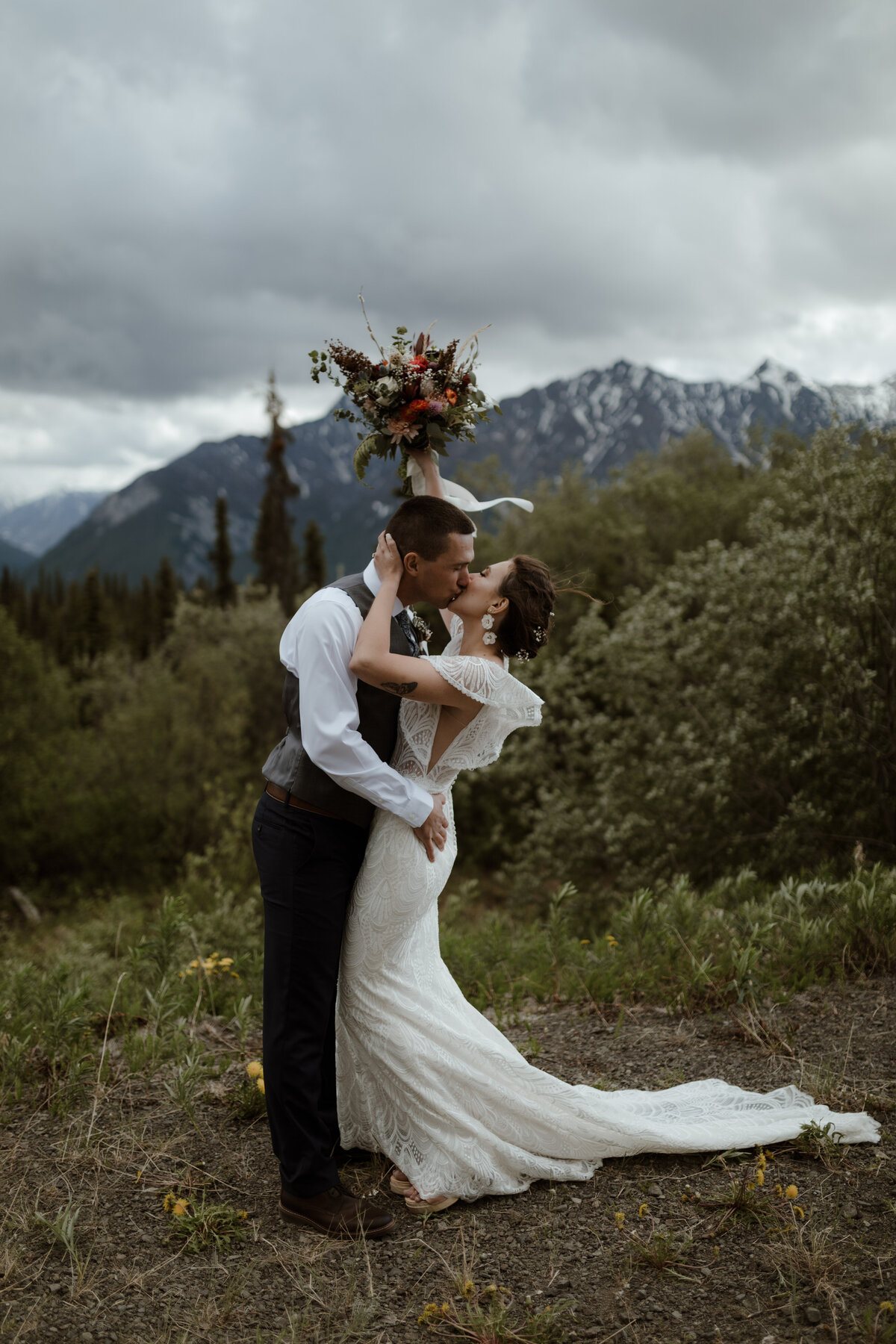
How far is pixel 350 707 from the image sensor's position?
11.7ft

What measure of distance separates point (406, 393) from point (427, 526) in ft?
2.33

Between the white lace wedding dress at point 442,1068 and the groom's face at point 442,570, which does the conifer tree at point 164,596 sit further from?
the groom's face at point 442,570

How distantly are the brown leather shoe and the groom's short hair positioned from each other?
264cm

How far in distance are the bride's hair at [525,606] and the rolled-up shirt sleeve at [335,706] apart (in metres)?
0.67

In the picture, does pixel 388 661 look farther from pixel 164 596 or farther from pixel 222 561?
pixel 164 596

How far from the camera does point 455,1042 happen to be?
395 centimetres

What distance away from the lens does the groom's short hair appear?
12.0 feet

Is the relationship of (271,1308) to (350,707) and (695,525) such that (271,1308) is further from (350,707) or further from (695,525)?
(695,525)

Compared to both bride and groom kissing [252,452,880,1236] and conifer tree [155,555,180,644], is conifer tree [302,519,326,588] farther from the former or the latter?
bride and groom kissing [252,452,880,1236]

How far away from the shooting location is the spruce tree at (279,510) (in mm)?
37219

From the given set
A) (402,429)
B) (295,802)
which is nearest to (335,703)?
(295,802)

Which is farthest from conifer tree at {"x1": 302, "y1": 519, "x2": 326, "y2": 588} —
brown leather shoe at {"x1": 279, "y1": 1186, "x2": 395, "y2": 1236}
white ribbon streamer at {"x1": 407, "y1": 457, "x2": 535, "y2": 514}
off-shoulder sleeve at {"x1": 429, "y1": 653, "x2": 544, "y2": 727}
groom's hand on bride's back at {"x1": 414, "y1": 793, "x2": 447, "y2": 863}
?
brown leather shoe at {"x1": 279, "y1": 1186, "x2": 395, "y2": 1236}

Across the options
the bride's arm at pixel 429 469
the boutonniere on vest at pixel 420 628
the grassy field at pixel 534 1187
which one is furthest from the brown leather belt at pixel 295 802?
the grassy field at pixel 534 1187

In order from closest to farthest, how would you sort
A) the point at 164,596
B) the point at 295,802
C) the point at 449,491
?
1. the point at 295,802
2. the point at 449,491
3. the point at 164,596
